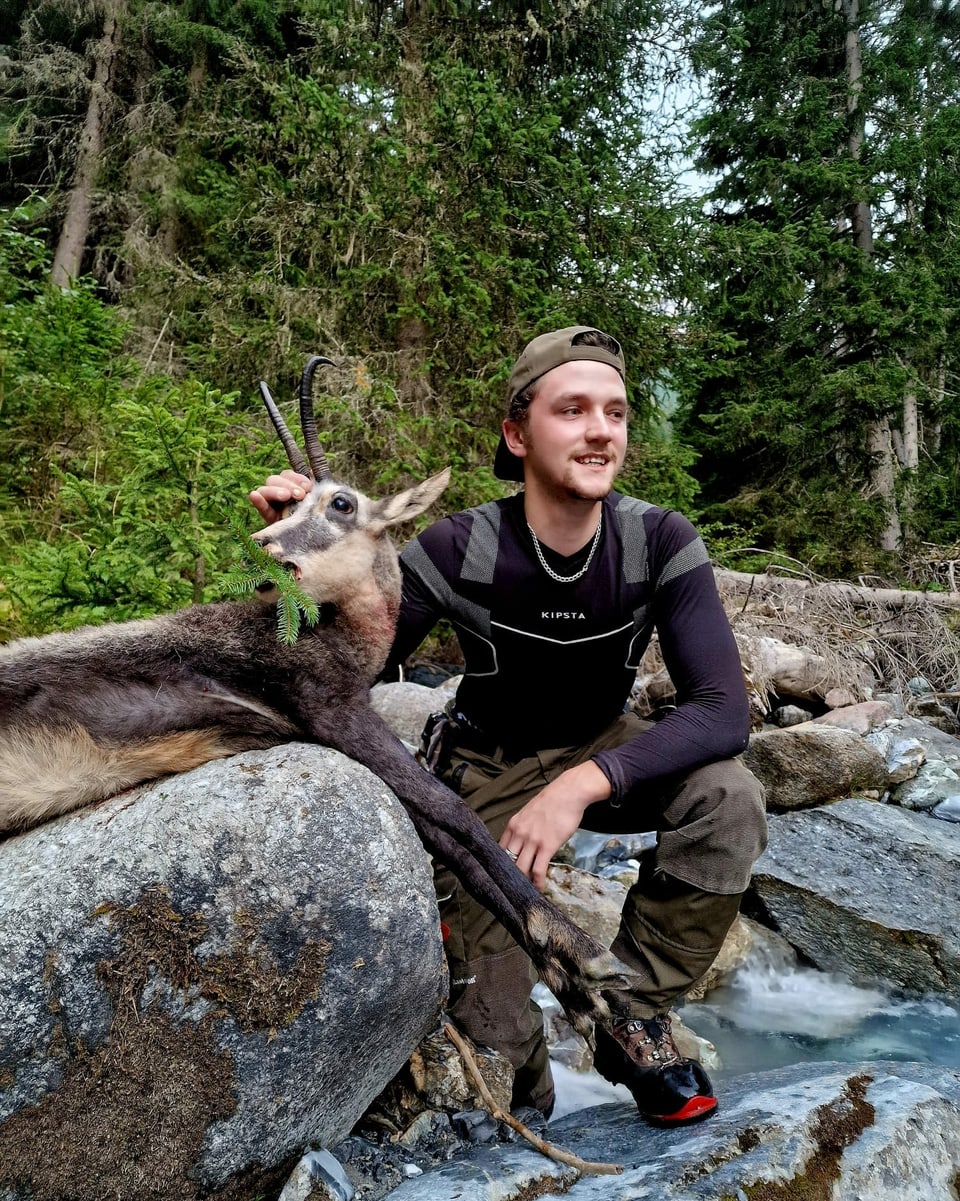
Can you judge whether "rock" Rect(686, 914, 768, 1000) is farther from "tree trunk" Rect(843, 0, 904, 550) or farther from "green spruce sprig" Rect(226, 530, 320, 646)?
"tree trunk" Rect(843, 0, 904, 550)

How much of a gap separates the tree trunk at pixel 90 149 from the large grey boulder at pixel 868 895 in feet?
46.4

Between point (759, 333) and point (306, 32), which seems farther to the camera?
point (759, 333)

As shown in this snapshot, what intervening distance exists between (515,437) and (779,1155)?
2.76 meters

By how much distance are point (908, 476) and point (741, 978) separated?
1240 centimetres

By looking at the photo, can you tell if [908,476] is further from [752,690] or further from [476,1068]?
[476,1068]

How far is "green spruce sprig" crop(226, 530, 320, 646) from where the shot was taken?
272cm

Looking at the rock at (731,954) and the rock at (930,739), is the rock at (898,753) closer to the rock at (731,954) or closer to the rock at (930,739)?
the rock at (930,739)

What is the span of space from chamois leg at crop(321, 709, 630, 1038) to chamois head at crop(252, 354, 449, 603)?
563 millimetres

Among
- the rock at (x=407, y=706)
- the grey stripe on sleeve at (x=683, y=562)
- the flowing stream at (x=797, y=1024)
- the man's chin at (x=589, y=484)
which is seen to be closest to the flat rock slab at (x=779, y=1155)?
the flowing stream at (x=797, y=1024)

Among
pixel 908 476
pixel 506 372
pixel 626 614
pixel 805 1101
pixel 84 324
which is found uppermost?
pixel 908 476

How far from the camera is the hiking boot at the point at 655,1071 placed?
2.69 m

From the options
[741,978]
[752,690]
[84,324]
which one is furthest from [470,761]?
[84,324]

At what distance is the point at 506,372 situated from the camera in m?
9.92

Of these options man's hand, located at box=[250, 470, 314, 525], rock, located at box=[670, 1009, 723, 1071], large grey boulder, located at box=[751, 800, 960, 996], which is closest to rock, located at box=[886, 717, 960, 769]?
large grey boulder, located at box=[751, 800, 960, 996]
